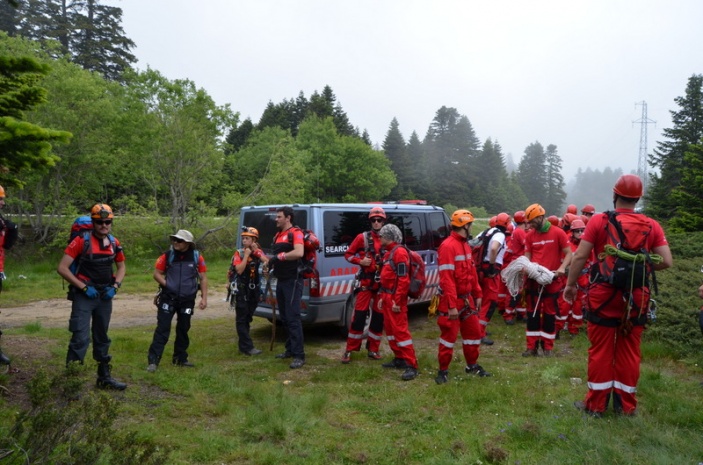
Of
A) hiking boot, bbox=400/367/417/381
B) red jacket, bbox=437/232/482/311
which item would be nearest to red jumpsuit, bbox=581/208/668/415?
red jacket, bbox=437/232/482/311

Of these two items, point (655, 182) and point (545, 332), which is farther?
point (655, 182)

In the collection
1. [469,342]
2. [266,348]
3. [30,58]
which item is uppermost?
[30,58]

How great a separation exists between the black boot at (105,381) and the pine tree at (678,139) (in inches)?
990

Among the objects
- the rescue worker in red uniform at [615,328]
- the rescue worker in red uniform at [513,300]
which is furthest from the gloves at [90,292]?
the rescue worker in red uniform at [513,300]

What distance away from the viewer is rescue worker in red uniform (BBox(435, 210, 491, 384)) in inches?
221

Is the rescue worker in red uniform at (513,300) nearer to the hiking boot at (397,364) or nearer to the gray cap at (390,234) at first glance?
the gray cap at (390,234)

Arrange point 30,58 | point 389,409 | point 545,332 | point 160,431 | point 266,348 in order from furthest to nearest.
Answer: point 266,348 → point 545,332 → point 389,409 → point 160,431 → point 30,58

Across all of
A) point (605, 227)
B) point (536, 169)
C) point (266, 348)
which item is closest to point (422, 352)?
point (266, 348)

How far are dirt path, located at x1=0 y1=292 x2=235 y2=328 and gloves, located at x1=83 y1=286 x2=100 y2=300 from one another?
4.40 metres

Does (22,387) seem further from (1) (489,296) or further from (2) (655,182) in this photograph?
(2) (655,182)

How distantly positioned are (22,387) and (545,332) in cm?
648

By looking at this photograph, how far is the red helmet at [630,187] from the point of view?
4344 mm

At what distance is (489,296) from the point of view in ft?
26.3

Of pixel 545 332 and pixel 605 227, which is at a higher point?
pixel 605 227
